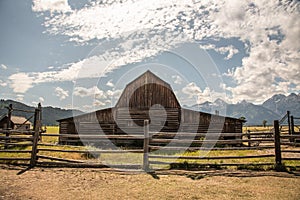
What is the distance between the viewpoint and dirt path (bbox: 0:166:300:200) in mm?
6734

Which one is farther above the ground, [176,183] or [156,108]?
[156,108]

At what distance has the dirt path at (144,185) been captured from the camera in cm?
673

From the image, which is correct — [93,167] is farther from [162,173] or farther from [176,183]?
[176,183]

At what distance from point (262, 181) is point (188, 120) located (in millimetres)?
17910

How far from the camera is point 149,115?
25.4 m

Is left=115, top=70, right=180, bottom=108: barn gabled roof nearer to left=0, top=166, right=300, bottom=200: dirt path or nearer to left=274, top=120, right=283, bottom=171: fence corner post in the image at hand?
left=274, top=120, right=283, bottom=171: fence corner post

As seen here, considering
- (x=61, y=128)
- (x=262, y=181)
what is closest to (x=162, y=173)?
(x=262, y=181)

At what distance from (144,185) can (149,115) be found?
17.7m

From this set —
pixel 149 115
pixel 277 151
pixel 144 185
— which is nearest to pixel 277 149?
pixel 277 151

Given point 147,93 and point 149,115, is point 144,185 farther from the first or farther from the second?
point 147,93

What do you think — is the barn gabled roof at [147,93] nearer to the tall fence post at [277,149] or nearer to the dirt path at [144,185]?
the tall fence post at [277,149]

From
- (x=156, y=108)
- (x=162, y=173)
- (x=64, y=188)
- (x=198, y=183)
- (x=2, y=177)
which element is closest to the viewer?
(x=64, y=188)

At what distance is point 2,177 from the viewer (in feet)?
28.4

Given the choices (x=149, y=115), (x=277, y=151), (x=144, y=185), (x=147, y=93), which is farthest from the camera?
(x=147, y=93)
